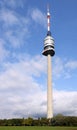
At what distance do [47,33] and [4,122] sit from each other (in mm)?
81907

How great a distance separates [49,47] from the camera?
176375 mm

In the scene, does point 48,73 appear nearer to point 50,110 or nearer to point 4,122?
point 50,110

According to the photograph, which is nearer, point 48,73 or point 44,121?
point 44,121

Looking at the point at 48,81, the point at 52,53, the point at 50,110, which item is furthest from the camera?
the point at 52,53

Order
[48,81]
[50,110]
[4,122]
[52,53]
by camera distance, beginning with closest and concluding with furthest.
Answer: [4,122]
[50,110]
[48,81]
[52,53]

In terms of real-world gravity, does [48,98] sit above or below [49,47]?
below

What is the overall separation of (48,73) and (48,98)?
54.8ft

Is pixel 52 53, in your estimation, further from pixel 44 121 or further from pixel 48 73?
pixel 44 121

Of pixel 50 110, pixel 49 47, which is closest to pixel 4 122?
pixel 50 110

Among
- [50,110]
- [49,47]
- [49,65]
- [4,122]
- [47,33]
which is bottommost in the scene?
[4,122]

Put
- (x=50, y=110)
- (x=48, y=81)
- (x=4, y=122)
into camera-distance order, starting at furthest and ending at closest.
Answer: (x=48, y=81) → (x=50, y=110) → (x=4, y=122)

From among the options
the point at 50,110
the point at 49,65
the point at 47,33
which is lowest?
the point at 50,110

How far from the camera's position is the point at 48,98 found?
534 ft

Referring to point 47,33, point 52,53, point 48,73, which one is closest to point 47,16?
point 47,33
